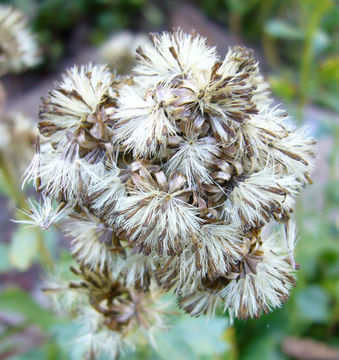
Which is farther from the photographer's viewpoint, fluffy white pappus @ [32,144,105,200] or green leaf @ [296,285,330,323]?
green leaf @ [296,285,330,323]

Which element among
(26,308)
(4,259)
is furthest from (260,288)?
(4,259)

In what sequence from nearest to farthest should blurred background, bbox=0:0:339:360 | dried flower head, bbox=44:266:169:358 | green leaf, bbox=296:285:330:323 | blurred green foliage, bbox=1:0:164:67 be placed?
dried flower head, bbox=44:266:169:358 → blurred background, bbox=0:0:339:360 → green leaf, bbox=296:285:330:323 → blurred green foliage, bbox=1:0:164:67

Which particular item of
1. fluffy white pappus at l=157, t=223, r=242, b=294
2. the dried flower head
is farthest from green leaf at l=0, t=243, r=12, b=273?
fluffy white pappus at l=157, t=223, r=242, b=294

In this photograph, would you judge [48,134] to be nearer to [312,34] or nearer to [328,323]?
[312,34]

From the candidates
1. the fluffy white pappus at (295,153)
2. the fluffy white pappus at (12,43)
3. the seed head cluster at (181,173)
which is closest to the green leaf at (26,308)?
the fluffy white pappus at (12,43)

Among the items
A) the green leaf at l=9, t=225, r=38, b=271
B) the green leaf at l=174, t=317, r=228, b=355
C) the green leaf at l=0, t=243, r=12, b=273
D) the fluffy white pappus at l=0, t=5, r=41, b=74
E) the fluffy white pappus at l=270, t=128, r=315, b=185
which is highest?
the fluffy white pappus at l=270, t=128, r=315, b=185

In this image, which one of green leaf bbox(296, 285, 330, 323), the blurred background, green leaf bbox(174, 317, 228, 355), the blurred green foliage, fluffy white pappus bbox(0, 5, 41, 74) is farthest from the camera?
the blurred green foliage

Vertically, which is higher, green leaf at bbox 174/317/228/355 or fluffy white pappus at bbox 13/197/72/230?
fluffy white pappus at bbox 13/197/72/230

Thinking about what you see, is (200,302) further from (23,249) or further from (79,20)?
(79,20)

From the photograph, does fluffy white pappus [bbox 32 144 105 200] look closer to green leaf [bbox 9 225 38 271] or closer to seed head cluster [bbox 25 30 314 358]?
seed head cluster [bbox 25 30 314 358]
